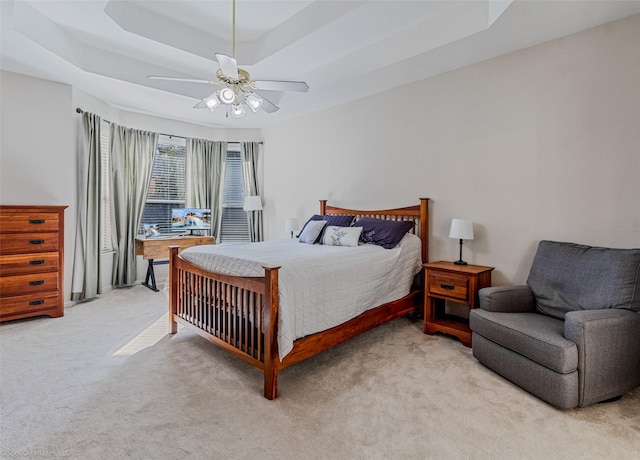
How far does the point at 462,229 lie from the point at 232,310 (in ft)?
7.37

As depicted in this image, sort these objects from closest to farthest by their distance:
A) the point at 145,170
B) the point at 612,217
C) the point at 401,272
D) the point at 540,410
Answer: the point at 540,410 < the point at 612,217 < the point at 401,272 < the point at 145,170

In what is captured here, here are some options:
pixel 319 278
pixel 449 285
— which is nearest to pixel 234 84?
pixel 319 278

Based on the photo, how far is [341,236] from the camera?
3.57 m

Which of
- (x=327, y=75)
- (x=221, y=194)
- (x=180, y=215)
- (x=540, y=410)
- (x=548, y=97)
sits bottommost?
(x=540, y=410)

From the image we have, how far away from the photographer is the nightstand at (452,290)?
2.91 metres

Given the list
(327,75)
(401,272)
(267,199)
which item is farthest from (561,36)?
(267,199)

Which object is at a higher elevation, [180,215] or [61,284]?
A: [180,215]

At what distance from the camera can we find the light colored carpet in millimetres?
Answer: 1653

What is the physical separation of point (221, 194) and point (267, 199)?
2.73 feet

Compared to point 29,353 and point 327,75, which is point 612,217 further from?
point 29,353

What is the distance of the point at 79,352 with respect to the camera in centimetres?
273

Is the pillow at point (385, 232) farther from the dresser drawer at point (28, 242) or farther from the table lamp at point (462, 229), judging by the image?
the dresser drawer at point (28, 242)

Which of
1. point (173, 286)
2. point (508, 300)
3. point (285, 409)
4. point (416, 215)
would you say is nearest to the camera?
point (285, 409)

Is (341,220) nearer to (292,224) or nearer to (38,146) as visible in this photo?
(292,224)
